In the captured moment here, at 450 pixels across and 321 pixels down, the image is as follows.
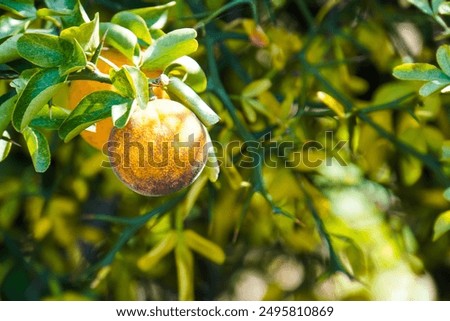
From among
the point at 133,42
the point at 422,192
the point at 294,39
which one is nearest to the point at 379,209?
the point at 422,192

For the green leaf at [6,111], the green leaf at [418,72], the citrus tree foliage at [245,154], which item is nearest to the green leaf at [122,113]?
the citrus tree foliage at [245,154]

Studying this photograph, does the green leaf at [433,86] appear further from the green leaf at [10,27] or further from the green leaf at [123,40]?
the green leaf at [10,27]

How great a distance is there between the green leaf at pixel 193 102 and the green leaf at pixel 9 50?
5.3 inches

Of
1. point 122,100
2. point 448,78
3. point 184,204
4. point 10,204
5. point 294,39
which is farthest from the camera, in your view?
point 10,204

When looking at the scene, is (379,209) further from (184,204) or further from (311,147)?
(184,204)

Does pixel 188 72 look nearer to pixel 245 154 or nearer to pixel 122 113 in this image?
pixel 122 113

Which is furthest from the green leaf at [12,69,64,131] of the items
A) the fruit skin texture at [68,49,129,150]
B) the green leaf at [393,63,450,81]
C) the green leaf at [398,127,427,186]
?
the green leaf at [398,127,427,186]

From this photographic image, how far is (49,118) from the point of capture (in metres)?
0.73

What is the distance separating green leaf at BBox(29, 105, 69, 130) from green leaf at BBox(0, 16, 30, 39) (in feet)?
0.26

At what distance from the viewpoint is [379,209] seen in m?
1.48

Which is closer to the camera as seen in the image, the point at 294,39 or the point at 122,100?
the point at 122,100

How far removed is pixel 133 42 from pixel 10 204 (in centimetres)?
75

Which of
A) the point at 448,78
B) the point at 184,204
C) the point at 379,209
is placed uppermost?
the point at 448,78

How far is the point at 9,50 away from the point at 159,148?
0.50 ft
